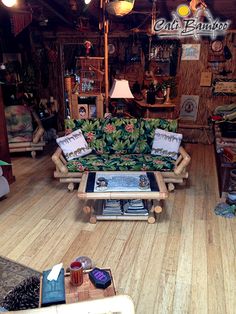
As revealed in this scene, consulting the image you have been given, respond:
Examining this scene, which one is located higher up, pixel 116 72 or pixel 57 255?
pixel 116 72

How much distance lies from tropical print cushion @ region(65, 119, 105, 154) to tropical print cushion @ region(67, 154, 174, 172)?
0.98ft

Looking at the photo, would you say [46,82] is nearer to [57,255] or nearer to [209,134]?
[209,134]

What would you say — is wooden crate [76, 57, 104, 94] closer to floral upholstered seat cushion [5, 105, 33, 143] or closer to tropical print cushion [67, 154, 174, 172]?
floral upholstered seat cushion [5, 105, 33, 143]

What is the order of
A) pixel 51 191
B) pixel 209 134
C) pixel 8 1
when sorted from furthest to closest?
pixel 209 134
pixel 51 191
pixel 8 1

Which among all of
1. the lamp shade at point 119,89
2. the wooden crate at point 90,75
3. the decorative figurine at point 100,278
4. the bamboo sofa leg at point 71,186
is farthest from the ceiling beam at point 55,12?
the decorative figurine at point 100,278

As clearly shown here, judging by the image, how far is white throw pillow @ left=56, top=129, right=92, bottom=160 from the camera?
3.85 meters

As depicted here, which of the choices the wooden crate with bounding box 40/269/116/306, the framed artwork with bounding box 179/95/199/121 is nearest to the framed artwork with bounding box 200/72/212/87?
the framed artwork with bounding box 179/95/199/121

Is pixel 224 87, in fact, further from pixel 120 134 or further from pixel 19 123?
pixel 19 123

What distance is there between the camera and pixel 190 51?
565 centimetres

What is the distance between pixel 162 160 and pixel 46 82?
3.86 meters

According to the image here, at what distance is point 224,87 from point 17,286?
205 inches

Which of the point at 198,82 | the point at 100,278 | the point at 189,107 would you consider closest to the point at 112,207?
the point at 100,278

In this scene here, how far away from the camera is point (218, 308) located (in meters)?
2.03

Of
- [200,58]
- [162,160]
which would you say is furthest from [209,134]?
[162,160]
